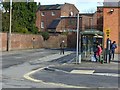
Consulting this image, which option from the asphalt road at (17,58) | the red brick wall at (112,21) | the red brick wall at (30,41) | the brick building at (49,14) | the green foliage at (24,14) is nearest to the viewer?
the asphalt road at (17,58)

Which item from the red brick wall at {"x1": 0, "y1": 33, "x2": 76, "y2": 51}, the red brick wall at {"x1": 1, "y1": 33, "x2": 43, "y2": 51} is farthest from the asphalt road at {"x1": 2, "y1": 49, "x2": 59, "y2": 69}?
the red brick wall at {"x1": 0, "y1": 33, "x2": 76, "y2": 51}

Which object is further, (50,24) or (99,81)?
(50,24)

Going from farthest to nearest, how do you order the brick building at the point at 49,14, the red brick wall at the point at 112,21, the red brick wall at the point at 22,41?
the brick building at the point at 49,14 < the red brick wall at the point at 22,41 < the red brick wall at the point at 112,21

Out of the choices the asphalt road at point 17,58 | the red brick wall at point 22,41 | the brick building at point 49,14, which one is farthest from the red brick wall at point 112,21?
the brick building at point 49,14

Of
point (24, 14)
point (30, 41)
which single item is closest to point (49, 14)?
point (24, 14)

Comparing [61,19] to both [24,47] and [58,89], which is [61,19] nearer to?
[24,47]

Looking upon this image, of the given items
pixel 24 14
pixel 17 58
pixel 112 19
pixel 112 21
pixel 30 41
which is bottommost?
pixel 17 58

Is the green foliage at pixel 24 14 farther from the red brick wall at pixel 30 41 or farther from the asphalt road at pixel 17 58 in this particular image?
the asphalt road at pixel 17 58

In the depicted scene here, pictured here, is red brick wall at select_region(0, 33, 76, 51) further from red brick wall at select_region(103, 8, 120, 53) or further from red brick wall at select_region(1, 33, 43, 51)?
red brick wall at select_region(103, 8, 120, 53)

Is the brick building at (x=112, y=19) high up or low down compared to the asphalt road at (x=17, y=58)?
up

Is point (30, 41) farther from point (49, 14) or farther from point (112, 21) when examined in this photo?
point (49, 14)

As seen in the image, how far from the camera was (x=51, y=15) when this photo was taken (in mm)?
104375

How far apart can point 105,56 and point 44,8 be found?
80868 mm

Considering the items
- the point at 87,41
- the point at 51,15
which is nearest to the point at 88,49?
the point at 87,41
